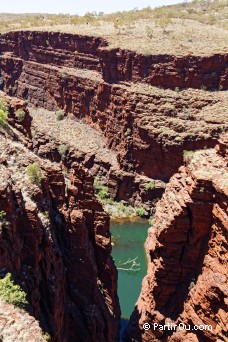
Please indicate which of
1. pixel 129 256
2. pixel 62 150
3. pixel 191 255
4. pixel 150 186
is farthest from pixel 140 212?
pixel 191 255

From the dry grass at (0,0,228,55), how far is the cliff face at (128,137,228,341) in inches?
1469

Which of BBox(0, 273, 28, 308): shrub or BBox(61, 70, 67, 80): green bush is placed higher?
BBox(61, 70, 67, 80): green bush

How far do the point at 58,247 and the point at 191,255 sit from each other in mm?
7344

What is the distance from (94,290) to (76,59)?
49791mm

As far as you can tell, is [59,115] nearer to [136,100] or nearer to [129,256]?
[136,100]

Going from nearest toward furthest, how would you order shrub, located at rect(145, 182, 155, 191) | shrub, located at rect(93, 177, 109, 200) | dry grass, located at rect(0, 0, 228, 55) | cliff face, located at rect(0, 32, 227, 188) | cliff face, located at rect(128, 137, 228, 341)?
Answer: 1. cliff face, located at rect(128, 137, 228, 341)
2. cliff face, located at rect(0, 32, 227, 188)
3. shrub, located at rect(145, 182, 155, 191)
4. shrub, located at rect(93, 177, 109, 200)
5. dry grass, located at rect(0, 0, 228, 55)

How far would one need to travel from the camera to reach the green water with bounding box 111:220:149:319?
37344 mm

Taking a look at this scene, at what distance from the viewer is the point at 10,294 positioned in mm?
15336

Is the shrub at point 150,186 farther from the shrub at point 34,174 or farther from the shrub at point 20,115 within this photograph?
the shrub at point 34,174

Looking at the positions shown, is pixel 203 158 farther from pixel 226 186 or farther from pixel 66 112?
pixel 66 112

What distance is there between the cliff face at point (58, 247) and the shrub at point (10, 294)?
1.42 meters

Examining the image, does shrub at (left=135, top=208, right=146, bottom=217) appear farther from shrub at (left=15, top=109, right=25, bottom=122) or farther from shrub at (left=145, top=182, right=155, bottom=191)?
shrub at (left=15, top=109, right=25, bottom=122)

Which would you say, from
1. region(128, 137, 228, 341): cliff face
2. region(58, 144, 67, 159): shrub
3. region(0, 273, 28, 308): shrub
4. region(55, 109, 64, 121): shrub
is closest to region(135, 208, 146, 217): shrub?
region(58, 144, 67, 159): shrub

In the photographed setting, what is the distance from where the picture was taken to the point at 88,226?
26.0 metres
